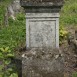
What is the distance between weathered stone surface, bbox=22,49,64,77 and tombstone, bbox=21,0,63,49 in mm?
177

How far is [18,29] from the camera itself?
1135 cm

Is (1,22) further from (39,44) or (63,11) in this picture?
(39,44)

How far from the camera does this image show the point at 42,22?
6895mm

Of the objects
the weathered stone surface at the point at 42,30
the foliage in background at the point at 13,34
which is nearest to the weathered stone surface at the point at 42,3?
the weathered stone surface at the point at 42,30

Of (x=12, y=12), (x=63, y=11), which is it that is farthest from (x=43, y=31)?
(x=63, y=11)

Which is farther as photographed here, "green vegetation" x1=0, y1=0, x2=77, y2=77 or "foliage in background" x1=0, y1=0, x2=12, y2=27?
"foliage in background" x1=0, y1=0, x2=12, y2=27

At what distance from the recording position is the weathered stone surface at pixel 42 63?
6930 millimetres

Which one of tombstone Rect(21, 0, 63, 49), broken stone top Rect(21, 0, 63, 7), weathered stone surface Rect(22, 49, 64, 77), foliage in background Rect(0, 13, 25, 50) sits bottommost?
weathered stone surface Rect(22, 49, 64, 77)

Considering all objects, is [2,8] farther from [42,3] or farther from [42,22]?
[42,3]

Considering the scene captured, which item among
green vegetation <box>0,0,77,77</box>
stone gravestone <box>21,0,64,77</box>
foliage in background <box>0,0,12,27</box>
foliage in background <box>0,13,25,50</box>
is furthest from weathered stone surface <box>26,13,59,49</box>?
foliage in background <box>0,0,12,27</box>

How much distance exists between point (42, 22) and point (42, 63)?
33.6 inches

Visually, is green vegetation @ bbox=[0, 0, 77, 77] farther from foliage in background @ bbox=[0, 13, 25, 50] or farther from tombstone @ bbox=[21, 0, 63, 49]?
tombstone @ bbox=[21, 0, 63, 49]

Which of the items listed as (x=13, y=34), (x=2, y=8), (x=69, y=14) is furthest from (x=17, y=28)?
(x=69, y=14)

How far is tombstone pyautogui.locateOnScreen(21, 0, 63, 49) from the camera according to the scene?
6.68m
